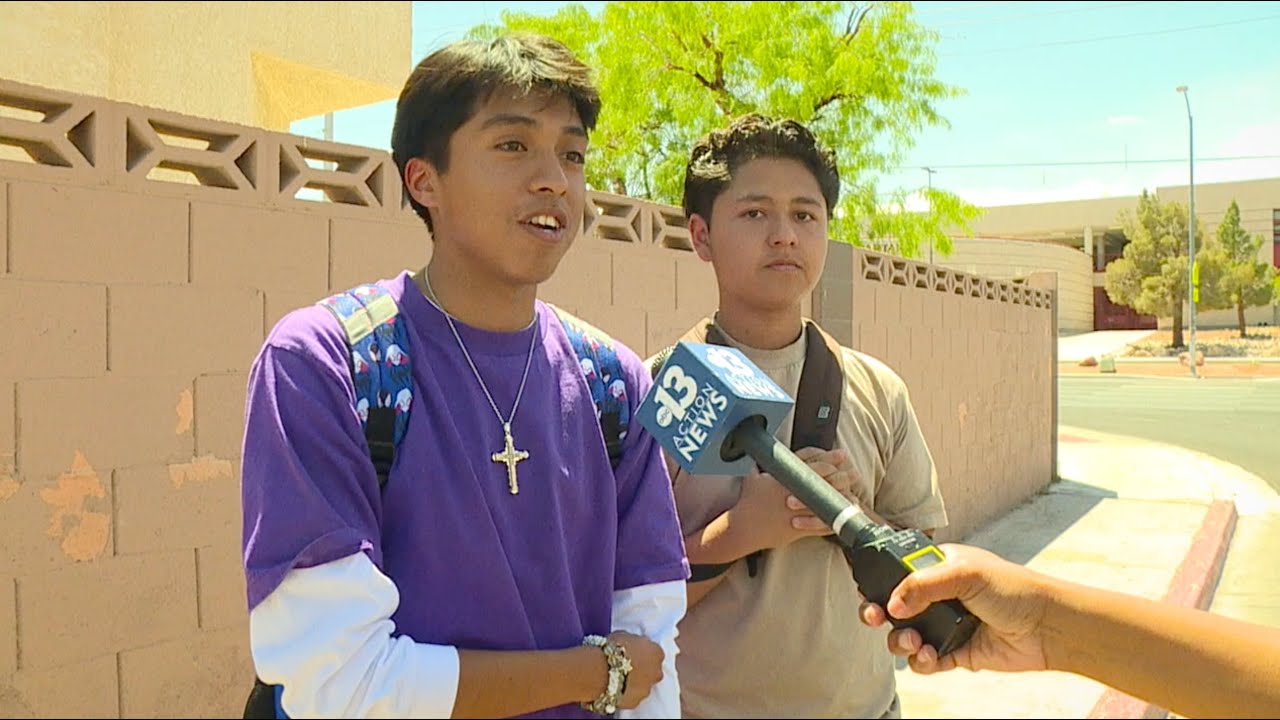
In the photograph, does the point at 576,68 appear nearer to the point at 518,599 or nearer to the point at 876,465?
the point at 518,599

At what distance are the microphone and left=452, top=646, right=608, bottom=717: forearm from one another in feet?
0.87

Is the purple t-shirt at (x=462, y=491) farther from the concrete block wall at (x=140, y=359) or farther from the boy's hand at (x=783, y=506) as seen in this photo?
the concrete block wall at (x=140, y=359)

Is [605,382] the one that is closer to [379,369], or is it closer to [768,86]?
[379,369]

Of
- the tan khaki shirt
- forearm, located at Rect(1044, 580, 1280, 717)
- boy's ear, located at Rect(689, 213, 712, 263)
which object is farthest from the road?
boy's ear, located at Rect(689, 213, 712, 263)

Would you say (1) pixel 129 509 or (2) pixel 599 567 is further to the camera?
(1) pixel 129 509

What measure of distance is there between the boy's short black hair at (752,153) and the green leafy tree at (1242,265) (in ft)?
2.50

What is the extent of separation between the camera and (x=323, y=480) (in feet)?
3.59

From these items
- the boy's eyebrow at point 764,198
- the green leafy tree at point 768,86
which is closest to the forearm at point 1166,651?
the boy's eyebrow at point 764,198

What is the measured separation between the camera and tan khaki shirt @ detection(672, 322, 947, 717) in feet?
5.87

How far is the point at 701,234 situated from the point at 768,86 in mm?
8884

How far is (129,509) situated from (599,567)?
1424 millimetres

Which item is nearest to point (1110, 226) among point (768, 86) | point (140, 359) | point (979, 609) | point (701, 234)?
point (701, 234)

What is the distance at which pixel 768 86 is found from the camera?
10.5m

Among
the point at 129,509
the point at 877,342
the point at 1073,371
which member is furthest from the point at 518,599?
the point at 877,342
